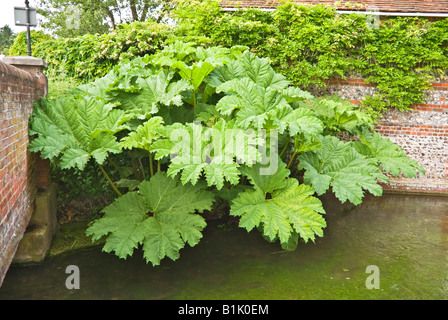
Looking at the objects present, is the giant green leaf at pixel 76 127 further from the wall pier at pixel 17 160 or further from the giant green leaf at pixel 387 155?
the giant green leaf at pixel 387 155

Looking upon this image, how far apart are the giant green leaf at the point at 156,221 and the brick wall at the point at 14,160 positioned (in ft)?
2.19

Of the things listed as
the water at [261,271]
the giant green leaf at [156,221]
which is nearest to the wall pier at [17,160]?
the water at [261,271]

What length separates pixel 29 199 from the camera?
3.81m

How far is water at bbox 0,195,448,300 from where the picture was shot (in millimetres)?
3287

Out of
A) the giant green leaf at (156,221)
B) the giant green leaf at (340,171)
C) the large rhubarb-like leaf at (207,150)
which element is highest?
the large rhubarb-like leaf at (207,150)

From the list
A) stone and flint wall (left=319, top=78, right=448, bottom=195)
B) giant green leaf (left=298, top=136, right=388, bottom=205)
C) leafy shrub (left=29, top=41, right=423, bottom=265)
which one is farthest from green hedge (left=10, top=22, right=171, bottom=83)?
giant green leaf (left=298, top=136, right=388, bottom=205)

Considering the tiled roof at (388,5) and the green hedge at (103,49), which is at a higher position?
the tiled roof at (388,5)

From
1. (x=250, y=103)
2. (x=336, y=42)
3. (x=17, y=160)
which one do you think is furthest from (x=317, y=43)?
(x=17, y=160)

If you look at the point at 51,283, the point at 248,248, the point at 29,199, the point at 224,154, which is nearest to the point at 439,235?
the point at 248,248

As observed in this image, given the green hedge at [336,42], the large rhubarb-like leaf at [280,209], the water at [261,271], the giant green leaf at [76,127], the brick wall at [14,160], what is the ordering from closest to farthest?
the brick wall at [14,160], the water at [261,271], the large rhubarb-like leaf at [280,209], the giant green leaf at [76,127], the green hedge at [336,42]

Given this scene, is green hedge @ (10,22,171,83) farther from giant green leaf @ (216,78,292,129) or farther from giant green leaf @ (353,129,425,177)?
giant green leaf @ (353,129,425,177)

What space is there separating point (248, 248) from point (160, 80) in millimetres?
2166

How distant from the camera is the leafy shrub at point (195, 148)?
357 centimetres

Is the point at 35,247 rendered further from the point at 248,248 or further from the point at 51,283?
the point at 248,248
